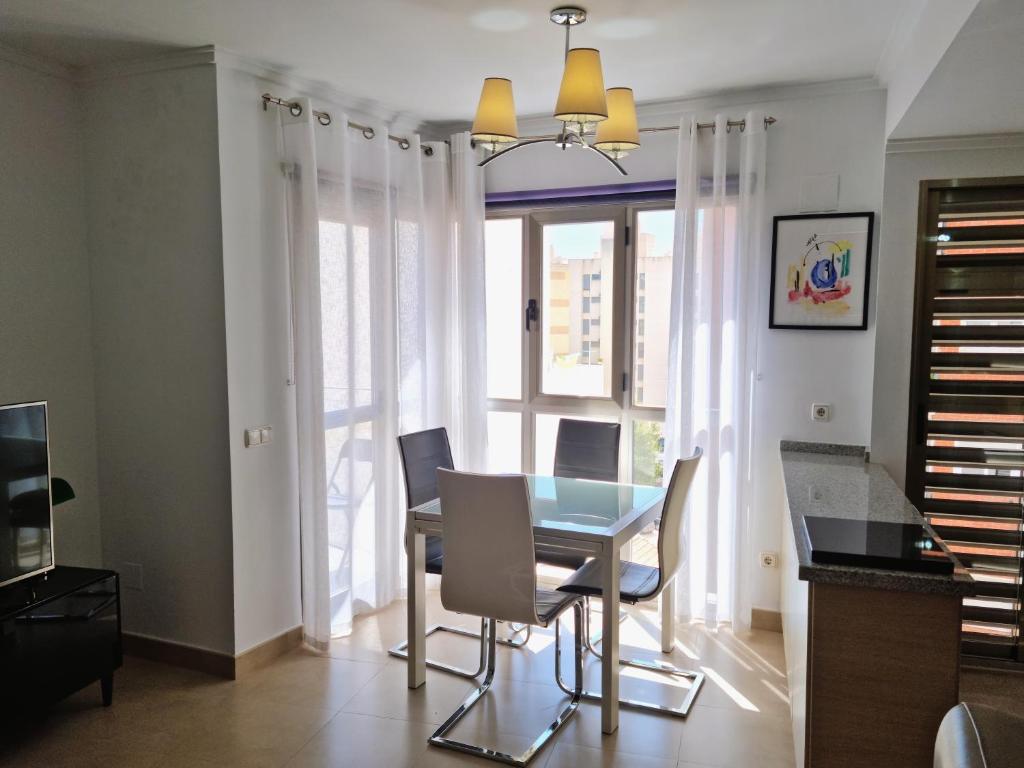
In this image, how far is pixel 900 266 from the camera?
3.43 meters

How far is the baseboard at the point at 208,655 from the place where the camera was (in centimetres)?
346

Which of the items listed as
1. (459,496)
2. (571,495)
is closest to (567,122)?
(459,496)

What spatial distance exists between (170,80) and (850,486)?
3.29 metres

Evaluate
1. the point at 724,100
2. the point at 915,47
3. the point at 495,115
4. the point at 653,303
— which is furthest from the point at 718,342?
the point at 495,115

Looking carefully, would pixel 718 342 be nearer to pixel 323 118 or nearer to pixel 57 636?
pixel 323 118

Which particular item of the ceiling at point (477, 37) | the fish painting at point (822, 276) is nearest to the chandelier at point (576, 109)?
the ceiling at point (477, 37)

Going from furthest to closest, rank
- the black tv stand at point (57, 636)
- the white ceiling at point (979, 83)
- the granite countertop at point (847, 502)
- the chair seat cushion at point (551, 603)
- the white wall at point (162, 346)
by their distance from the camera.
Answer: the white wall at point (162, 346)
the chair seat cushion at point (551, 603)
the black tv stand at point (57, 636)
the granite countertop at point (847, 502)
the white ceiling at point (979, 83)

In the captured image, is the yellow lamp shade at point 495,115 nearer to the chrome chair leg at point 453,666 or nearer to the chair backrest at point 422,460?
the chair backrest at point 422,460

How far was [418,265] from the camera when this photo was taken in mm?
4352

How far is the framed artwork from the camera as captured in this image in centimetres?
365

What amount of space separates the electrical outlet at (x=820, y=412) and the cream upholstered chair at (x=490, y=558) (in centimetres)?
162

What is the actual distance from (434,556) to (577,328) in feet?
5.19

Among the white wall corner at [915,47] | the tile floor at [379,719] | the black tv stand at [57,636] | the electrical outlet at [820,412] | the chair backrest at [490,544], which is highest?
the white wall corner at [915,47]

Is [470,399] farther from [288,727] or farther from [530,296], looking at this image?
[288,727]
